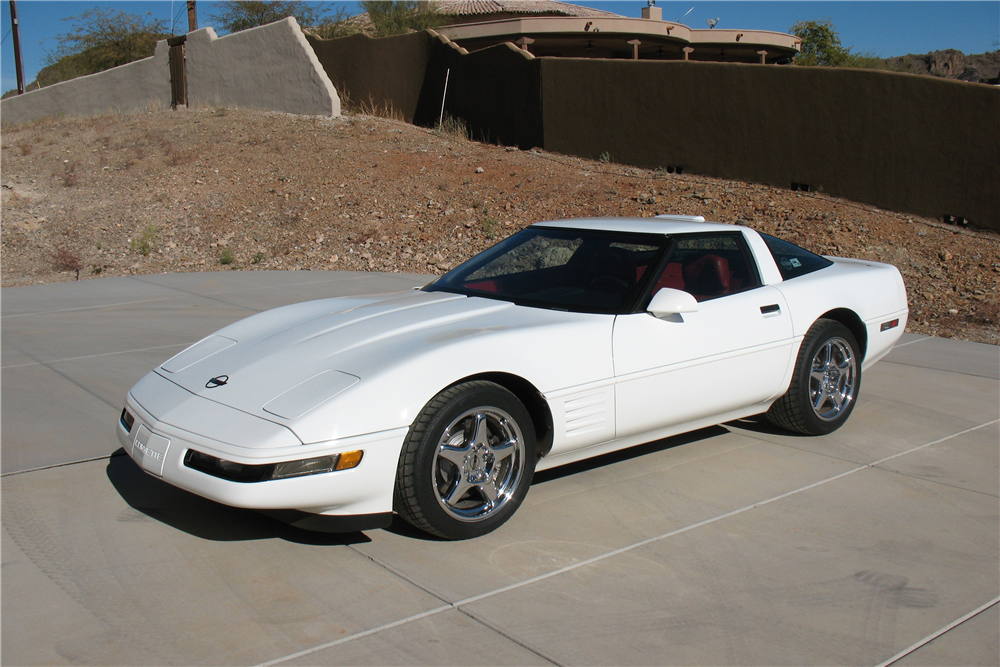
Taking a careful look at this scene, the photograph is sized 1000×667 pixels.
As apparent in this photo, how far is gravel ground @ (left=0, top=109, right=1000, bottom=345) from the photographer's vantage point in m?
11.6

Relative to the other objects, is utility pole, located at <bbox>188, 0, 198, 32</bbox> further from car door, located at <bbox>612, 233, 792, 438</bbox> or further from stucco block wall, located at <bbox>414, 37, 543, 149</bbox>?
car door, located at <bbox>612, 233, 792, 438</bbox>

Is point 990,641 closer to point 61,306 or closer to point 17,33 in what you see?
point 61,306

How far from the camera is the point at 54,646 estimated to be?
2.80m

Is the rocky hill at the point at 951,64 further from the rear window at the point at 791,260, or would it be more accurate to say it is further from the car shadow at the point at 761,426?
the car shadow at the point at 761,426

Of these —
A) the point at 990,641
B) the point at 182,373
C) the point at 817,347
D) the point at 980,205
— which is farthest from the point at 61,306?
the point at 980,205

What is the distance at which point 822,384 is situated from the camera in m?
5.13

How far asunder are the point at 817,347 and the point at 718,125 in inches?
410

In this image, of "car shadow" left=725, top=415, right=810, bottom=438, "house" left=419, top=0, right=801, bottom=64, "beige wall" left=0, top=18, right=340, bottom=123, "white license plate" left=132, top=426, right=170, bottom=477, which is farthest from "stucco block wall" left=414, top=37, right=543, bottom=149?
"white license plate" left=132, top=426, right=170, bottom=477

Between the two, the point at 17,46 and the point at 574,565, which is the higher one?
the point at 17,46

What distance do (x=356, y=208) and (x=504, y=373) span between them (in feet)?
40.0

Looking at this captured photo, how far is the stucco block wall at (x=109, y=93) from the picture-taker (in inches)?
989

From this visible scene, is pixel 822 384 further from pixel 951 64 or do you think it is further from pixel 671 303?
pixel 951 64

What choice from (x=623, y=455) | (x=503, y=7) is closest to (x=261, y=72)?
(x=503, y=7)

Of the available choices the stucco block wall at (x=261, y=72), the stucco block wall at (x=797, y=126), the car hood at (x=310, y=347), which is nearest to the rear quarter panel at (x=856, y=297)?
the car hood at (x=310, y=347)
